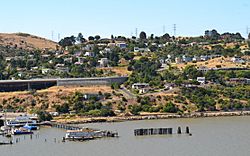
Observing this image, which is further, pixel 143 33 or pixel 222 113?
pixel 143 33

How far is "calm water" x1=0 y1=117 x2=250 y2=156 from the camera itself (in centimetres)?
5084

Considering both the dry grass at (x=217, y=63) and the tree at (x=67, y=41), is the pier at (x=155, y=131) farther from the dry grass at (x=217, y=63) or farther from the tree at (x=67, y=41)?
the tree at (x=67, y=41)

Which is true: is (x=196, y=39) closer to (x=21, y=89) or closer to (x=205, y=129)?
(x=21, y=89)

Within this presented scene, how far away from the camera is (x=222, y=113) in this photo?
7962 centimetres

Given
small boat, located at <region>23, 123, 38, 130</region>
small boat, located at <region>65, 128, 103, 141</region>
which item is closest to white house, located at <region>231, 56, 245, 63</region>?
small boat, located at <region>23, 123, 38, 130</region>

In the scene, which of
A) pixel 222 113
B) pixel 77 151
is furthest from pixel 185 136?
pixel 222 113

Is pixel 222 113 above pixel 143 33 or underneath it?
underneath

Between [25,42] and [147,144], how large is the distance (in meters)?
99.4

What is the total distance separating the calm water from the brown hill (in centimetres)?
8188

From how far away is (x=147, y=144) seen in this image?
2181 inches

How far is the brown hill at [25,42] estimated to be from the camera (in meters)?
148

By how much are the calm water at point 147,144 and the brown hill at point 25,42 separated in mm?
81881

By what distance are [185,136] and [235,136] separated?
13.7 feet

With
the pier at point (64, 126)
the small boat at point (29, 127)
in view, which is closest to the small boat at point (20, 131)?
the small boat at point (29, 127)
